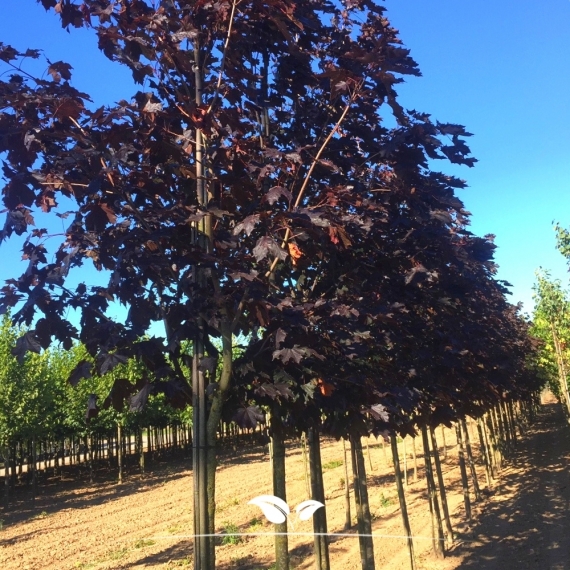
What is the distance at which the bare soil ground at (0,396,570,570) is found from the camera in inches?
363

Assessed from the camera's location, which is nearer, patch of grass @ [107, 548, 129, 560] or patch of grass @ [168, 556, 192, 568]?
patch of grass @ [168, 556, 192, 568]

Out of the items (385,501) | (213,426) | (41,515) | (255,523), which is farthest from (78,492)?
(213,426)

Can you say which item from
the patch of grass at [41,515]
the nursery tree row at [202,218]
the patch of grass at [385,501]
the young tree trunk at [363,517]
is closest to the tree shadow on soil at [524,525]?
the patch of grass at [385,501]

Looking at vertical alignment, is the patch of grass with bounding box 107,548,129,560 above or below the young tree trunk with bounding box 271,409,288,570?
below

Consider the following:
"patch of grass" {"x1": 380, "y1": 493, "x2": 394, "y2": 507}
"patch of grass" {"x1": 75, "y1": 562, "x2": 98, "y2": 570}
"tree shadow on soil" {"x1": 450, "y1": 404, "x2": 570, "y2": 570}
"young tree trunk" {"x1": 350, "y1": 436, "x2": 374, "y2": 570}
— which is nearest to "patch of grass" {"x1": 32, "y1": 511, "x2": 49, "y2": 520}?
"patch of grass" {"x1": 75, "y1": 562, "x2": 98, "y2": 570}

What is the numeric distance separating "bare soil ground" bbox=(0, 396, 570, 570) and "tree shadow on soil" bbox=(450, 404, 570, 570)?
2 cm

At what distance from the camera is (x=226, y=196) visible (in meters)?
3.42

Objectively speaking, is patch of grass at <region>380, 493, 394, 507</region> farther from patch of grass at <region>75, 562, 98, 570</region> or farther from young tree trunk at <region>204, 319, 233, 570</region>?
young tree trunk at <region>204, 319, 233, 570</region>

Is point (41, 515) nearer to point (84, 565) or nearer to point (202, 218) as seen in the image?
point (84, 565)

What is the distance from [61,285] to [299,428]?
194cm

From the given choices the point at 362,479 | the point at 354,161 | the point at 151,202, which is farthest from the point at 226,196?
the point at 362,479

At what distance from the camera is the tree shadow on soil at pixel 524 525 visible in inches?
339

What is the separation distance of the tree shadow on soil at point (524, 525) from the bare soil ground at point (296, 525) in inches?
0.8

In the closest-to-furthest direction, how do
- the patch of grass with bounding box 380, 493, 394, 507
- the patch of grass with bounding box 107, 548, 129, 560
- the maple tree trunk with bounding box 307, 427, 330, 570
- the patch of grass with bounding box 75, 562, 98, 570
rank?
the maple tree trunk with bounding box 307, 427, 330, 570 → the patch of grass with bounding box 75, 562, 98, 570 → the patch of grass with bounding box 107, 548, 129, 560 → the patch of grass with bounding box 380, 493, 394, 507
